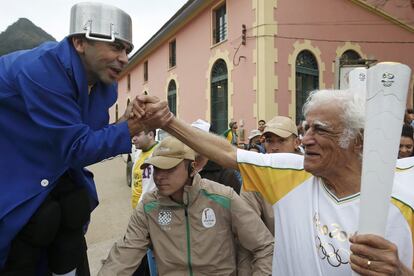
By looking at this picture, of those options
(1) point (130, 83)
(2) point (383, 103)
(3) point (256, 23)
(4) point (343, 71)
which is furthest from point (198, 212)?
(1) point (130, 83)

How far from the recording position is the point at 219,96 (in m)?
14.1

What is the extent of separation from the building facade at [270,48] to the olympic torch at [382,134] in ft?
28.9

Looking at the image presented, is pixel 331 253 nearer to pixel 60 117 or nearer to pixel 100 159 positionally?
pixel 100 159

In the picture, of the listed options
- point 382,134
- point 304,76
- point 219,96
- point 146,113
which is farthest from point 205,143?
point 219,96

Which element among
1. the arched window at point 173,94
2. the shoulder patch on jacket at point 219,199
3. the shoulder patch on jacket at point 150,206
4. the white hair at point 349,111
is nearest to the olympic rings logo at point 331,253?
the white hair at point 349,111

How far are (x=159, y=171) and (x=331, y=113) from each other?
121 centimetres

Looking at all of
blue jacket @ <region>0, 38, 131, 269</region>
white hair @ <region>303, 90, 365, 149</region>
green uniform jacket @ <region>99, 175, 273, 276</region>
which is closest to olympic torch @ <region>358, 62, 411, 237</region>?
white hair @ <region>303, 90, 365, 149</region>

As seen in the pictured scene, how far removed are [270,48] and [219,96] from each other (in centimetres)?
319

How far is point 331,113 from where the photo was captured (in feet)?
5.80

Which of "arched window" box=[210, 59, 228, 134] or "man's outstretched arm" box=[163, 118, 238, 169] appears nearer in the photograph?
"man's outstretched arm" box=[163, 118, 238, 169]

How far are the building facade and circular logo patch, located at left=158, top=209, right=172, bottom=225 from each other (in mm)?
8069

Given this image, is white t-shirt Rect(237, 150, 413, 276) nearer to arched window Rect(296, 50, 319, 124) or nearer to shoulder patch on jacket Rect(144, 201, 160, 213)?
shoulder patch on jacket Rect(144, 201, 160, 213)

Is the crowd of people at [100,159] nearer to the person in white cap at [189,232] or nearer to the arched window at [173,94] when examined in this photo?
the person in white cap at [189,232]

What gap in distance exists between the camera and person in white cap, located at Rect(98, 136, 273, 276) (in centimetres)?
233
